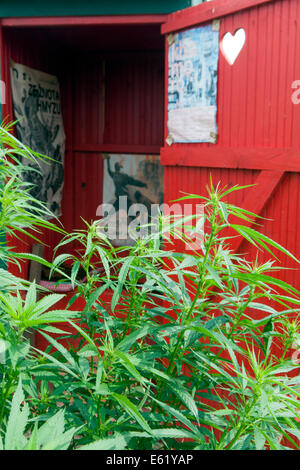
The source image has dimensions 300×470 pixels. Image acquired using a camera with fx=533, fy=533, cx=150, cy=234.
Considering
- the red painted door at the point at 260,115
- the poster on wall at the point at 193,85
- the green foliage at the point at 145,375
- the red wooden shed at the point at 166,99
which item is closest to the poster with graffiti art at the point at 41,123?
the red wooden shed at the point at 166,99

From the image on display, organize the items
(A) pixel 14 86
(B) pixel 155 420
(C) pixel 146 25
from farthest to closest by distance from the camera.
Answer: (A) pixel 14 86 < (C) pixel 146 25 < (B) pixel 155 420

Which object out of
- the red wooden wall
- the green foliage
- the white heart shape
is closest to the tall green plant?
the green foliage

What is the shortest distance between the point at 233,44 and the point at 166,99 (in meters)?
0.87

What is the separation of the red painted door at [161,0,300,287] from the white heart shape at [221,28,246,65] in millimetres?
27

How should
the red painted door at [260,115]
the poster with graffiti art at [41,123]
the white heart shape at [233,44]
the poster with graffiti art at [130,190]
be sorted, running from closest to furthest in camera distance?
1. the red painted door at [260,115]
2. the white heart shape at [233,44]
3. the poster with graffiti art at [41,123]
4. the poster with graffiti art at [130,190]

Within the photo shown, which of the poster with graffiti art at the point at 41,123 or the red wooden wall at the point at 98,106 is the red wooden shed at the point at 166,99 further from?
the poster with graffiti art at the point at 41,123

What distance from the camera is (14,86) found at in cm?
548

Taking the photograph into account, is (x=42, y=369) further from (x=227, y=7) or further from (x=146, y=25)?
(x=146, y=25)

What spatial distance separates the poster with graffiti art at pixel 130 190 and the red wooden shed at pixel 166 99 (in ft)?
0.38

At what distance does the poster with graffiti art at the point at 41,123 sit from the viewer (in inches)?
222

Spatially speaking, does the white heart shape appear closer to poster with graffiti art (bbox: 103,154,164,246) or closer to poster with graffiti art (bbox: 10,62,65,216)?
poster with graffiti art (bbox: 10,62,65,216)

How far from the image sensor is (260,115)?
3.88m
